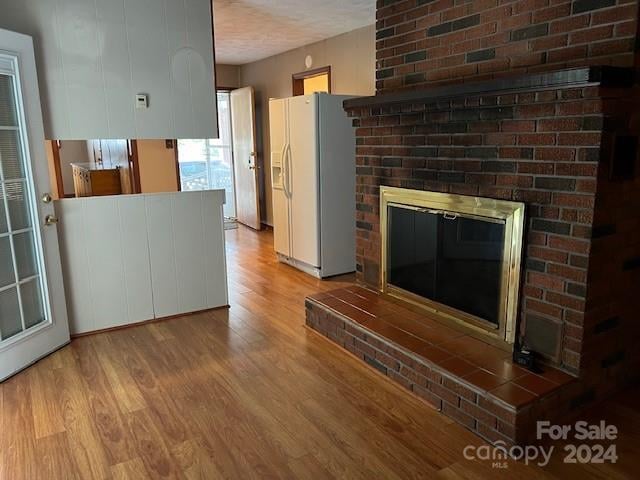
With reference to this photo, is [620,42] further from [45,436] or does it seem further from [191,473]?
[45,436]

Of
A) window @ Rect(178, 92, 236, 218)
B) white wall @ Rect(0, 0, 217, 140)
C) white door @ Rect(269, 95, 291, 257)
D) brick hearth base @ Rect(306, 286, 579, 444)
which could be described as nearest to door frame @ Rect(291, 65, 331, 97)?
white door @ Rect(269, 95, 291, 257)

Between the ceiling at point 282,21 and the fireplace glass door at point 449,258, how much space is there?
6.52 ft

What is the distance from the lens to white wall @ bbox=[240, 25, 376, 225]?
186 inches

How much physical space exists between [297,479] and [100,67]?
2726 millimetres

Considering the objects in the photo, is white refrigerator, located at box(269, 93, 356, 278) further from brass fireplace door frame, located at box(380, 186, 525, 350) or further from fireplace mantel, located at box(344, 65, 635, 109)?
fireplace mantel, located at box(344, 65, 635, 109)

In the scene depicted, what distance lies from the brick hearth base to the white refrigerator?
4.40 feet

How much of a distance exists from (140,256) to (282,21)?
2573 mm

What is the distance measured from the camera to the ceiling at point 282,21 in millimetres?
3865

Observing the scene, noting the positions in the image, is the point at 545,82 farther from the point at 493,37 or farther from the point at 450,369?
the point at 450,369

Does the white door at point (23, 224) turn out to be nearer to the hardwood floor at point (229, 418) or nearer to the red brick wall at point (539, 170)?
the hardwood floor at point (229, 418)

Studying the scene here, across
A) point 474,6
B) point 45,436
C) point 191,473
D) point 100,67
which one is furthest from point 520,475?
point 100,67

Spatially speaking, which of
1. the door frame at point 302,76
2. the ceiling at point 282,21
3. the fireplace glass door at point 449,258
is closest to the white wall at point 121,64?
the ceiling at point 282,21

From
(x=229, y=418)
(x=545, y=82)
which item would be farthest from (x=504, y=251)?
(x=229, y=418)

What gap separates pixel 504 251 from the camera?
2354 mm
